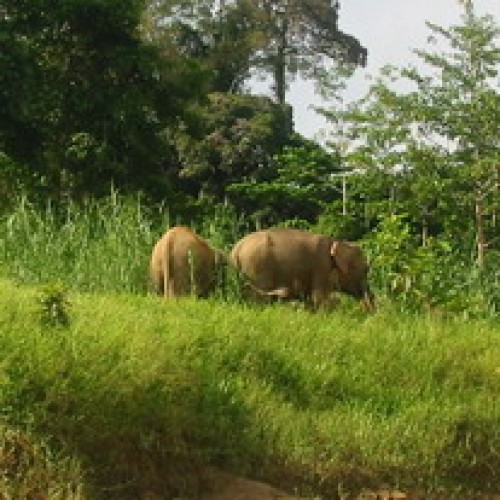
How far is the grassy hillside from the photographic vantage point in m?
4.97

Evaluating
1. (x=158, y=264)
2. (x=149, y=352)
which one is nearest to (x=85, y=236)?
(x=158, y=264)

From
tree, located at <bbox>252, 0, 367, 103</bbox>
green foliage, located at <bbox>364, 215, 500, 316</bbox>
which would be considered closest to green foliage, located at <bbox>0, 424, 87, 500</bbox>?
green foliage, located at <bbox>364, 215, 500, 316</bbox>

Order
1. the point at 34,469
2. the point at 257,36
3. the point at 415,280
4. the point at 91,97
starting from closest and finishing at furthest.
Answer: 1. the point at 34,469
2. the point at 415,280
3. the point at 91,97
4. the point at 257,36

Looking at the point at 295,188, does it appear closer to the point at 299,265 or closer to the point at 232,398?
the point at 299,265

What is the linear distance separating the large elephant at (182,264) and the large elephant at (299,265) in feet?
1.26

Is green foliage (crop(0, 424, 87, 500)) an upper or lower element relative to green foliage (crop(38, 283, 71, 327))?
lower

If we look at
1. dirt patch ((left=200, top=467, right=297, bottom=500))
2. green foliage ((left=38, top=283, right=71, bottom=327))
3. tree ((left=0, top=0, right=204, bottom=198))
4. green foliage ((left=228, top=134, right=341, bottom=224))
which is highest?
tree ((left=0, top=0, right=204, bottom=198))

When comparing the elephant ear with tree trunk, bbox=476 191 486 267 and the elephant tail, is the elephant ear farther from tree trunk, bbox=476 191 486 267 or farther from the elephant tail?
tree trunk, bbox=476 191 486 267

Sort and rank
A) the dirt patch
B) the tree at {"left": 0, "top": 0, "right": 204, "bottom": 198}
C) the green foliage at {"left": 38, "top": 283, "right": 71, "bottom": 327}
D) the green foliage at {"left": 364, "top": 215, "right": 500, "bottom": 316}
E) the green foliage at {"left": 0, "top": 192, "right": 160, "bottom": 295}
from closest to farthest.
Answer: the dirt patch
the green foliage at {"left": 38, "top": 283, "right": 71, "bottom": 327}
the green foliage at {"left": 0, "top": 192, "right": 160, "bottom": 295}
the green foliage at {"left": 364, "top": 215, "right": 500, "bottom": 316}
the tree at {"left": 0, "top": 0, "right": 204, "bottom": 198}

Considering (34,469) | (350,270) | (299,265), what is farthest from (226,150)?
(34,469)

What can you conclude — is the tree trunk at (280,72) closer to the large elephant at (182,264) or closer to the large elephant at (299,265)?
the large elephant at (299,265)

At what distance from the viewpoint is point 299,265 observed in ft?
31.1

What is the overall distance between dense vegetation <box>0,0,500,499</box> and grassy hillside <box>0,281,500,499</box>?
0.01 m

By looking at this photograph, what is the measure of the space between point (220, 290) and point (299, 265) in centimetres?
72
